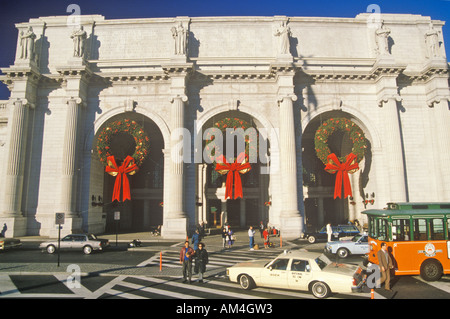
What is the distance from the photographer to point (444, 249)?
37.8 feet

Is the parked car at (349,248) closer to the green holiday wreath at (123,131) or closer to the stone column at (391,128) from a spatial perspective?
the stone column at (391,128)

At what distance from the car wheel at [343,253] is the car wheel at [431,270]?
557cm

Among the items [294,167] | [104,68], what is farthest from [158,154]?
[294,167]

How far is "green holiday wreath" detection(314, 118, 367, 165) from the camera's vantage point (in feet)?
91.8

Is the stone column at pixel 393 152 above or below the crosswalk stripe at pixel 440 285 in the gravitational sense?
above

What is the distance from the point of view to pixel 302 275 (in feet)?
31.8

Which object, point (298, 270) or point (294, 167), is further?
point (294, 167)

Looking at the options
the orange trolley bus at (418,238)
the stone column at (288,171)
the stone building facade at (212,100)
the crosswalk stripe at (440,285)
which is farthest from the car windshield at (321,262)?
the stone building facade at (212,100)

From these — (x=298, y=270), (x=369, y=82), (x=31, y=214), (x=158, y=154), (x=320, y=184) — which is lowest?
(x=298, y=270)

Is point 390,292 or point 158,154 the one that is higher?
point 158,154

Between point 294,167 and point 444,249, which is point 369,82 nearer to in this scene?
point 294,167

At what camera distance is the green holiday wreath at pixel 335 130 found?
28.0 m

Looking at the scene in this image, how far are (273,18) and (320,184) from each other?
2061 centimetres

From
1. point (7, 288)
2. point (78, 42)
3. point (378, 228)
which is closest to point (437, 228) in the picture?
point (378, 228)
